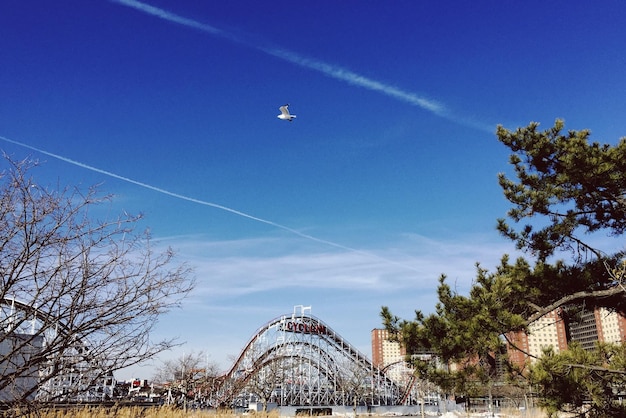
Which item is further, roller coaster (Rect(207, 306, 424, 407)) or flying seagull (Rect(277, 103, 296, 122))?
roller coaster (Rect(207, 306, 424, 407))

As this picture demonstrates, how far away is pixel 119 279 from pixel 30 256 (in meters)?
0.83

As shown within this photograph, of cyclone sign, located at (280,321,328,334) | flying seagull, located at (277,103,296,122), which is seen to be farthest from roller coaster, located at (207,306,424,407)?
flying seagull, located at (277,103,296,122)

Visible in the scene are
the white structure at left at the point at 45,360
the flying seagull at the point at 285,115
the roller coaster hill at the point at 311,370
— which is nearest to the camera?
the white structure at left at the point at 45,360

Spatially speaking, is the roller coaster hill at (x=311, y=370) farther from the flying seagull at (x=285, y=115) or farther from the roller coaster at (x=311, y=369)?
the flying seagull at (x=285, y=115)

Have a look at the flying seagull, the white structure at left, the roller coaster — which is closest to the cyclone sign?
the roller coaster

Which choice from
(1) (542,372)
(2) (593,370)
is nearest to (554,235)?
(2) (593,370)

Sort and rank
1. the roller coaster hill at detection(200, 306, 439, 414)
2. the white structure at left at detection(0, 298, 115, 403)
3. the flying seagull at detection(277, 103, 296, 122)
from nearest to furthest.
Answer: the white structure at left at detection(0, 298, 115, 403) < the flying seagull at detection(277, 103, 296, 122) < the roller coaster hill at detection(200, 306, 439, 414)

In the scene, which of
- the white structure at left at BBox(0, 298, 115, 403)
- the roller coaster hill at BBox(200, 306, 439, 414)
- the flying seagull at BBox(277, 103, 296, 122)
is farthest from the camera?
the roller coaster hill at BBox(200, 306, 439, 414)

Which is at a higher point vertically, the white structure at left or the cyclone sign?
the cyclone sign

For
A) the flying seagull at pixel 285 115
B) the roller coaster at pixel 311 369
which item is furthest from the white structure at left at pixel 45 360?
the roller coaster at pixel 311 369

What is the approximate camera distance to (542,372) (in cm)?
778

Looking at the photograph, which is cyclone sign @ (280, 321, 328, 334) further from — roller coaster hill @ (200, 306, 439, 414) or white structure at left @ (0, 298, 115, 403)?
white structure at left @ (0, 298, 115, 403)

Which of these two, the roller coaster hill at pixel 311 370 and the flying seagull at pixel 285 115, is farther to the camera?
the roller coaster hill at pixel 311 370

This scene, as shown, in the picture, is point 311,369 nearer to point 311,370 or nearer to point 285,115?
point 311,370
